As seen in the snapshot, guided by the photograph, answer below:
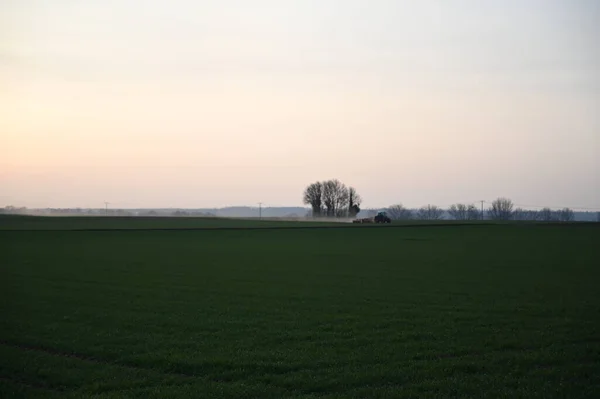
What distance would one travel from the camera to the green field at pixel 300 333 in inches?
462

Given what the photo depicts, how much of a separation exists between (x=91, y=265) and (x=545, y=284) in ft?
88.2

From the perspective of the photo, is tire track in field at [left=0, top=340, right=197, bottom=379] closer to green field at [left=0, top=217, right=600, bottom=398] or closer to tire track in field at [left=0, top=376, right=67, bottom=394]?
green field at [left=0, top=217, right=600, bottom=398]

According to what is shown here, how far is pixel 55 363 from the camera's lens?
525 inches

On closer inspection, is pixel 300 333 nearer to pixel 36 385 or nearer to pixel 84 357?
pixel 84 357

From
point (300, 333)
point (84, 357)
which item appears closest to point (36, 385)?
point (84, 357)

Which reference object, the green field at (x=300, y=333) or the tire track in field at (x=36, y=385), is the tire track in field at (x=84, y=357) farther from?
the tire track in field at (x=36, y=385)

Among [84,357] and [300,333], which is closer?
[84,357]

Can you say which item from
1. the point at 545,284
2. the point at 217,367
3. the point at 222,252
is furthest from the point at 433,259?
the point at 217,367

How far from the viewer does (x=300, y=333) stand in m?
16.3

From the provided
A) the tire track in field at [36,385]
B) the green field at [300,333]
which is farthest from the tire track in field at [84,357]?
the tire track in field at [36,385]

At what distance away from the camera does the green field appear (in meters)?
11.7

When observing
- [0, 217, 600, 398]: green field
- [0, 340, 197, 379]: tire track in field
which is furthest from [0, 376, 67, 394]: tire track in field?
[0, 340, 197, 379]: tire track in field

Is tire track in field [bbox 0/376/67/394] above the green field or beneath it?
beneath

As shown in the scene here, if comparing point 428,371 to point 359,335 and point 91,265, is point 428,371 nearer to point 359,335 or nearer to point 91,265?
point 359,335
